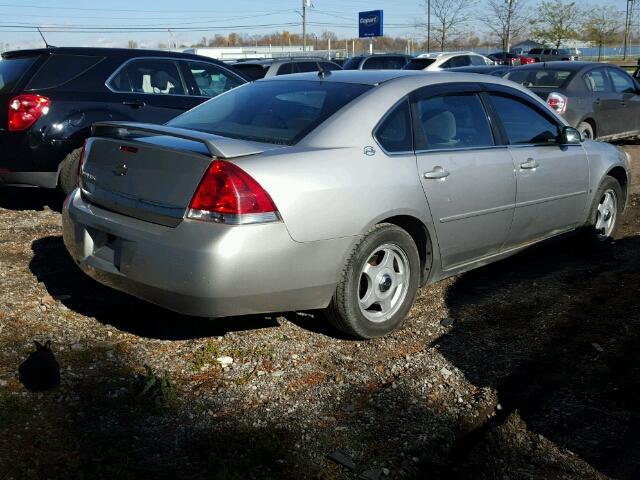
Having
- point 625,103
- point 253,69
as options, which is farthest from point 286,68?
point 625,103

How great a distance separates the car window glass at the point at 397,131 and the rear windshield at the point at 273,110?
250 mm

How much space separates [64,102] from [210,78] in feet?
→ 6.31

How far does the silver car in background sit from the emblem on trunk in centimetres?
1

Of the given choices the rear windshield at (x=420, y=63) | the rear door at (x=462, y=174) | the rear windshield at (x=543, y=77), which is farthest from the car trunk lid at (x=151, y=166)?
the rear windshield at (x=420, y=63)

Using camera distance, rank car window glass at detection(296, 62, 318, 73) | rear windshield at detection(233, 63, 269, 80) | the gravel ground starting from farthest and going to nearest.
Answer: car window glass at detection(296, 62, 318, 73) < rear windshield at detection(233, 63, 269, 80) < the gravel ground

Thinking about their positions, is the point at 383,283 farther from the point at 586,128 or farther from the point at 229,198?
the point at 586,128

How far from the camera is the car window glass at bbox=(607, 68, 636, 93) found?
1196 centimetres

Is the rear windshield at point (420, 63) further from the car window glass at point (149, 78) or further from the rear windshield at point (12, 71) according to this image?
the rear windshield at point (12, 71)

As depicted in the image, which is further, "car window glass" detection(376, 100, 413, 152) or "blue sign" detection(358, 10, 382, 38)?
"blue sign" detection(358, 10, 382, 38)

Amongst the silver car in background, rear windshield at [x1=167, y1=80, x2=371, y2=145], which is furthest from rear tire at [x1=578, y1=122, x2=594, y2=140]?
rear windshield at [x1=167, y1=80, x2=371, y2=145]

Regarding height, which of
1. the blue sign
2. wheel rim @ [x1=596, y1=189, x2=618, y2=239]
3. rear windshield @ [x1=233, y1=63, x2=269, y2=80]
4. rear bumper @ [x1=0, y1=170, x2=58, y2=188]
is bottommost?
wheel rim @ [x1=596, y1=189, x2=618, y2=239]

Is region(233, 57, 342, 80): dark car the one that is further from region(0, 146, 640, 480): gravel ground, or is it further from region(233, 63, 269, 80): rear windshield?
region(0, 146, 640, 480): gravel ground

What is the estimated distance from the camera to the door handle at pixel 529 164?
16.4ft

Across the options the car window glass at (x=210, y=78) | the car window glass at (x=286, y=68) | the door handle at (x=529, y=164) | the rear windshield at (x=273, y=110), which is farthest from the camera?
the car window glass at (x=286, y=68)
